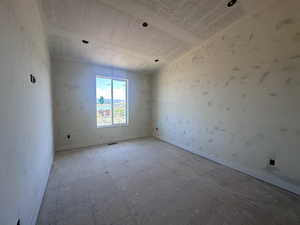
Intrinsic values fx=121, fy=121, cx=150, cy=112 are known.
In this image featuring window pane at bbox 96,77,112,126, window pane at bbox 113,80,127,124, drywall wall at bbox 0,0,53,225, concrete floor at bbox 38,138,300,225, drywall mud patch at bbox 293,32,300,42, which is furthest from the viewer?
window pane at bbox 113,80,127,124

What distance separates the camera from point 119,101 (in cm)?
444

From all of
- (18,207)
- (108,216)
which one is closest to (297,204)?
(108,216)

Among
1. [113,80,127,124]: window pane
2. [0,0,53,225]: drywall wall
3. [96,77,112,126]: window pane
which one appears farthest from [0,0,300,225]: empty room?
[113,80,127,124]: window pane

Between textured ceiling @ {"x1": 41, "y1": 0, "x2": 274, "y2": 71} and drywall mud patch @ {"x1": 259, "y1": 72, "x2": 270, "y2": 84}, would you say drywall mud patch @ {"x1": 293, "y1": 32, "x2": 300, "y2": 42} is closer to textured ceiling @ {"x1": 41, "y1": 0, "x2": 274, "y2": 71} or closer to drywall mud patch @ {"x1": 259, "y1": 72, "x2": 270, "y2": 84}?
drywall mud patch @ {"x1": 259, "y1": 72, "x2": 270, "y2": 84}

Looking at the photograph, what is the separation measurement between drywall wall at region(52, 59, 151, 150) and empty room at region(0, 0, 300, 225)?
0.03 metres

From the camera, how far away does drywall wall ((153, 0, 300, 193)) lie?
182cm

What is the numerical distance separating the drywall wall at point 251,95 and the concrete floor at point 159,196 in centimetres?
39

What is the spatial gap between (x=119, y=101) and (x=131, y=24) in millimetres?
2606

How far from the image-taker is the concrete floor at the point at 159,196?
4.56ft

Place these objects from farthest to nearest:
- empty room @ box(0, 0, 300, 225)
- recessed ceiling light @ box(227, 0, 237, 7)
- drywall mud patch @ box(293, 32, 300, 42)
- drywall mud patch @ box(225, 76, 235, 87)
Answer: drywall mud patch @ box(225, 76, 235, 87)
recessed ceiling light @ box(227, 0, 237, 7)
drywall mud patch @ box(293, 32, 300, 42)
empty room @ box(0, 0, 300, 225)

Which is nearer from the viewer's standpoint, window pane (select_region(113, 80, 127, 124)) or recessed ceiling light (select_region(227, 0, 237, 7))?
recessed ceiling light (select_region(227, 0, 237, 7))

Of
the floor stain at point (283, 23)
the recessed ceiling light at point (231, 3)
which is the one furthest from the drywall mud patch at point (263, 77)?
the recessed ceiling light at point (231, 3)

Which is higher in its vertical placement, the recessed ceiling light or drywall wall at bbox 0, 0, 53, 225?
the recessed ceiling light

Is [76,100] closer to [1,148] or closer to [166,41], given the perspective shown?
[166,41]
